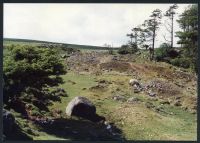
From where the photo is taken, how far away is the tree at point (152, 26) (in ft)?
44.8

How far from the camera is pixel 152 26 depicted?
13953 millimetres

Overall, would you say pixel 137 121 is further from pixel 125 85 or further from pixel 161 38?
pixel 161 38

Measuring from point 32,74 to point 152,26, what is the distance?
2.92 meters

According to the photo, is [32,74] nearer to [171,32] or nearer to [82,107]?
[82,107]

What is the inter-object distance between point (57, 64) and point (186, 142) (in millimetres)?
3342

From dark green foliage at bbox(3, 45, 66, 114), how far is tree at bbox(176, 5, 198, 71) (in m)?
2.77

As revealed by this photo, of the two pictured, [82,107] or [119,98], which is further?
[119,98]

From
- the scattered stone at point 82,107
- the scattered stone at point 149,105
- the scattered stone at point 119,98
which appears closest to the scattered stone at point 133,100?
the scattered stone at point 119,98

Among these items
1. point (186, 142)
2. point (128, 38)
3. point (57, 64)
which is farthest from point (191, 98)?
point (57, 64)

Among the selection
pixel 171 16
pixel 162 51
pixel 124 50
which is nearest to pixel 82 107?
pixel 124 50

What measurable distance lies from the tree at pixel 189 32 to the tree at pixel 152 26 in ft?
1.64

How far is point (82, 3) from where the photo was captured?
43.8 ft

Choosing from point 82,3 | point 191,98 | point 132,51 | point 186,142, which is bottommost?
point 186,142

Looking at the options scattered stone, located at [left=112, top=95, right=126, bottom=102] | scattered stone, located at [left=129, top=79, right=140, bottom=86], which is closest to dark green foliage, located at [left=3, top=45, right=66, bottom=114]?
scattered stone, located at [left=112, top=95, right=126, bottom=102]
